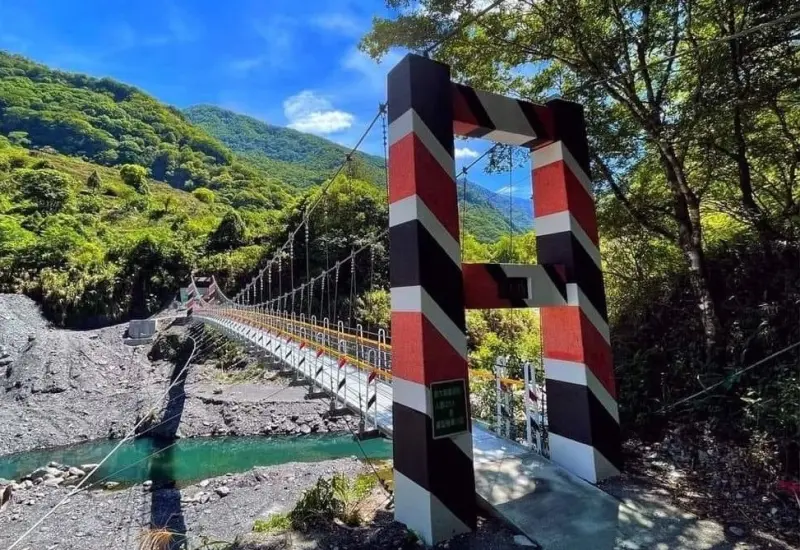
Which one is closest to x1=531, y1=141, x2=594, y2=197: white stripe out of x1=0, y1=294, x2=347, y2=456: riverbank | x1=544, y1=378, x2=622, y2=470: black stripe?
x1=544, y1=378, x2=622, y2=470: black stripe

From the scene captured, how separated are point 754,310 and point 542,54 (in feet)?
8.12

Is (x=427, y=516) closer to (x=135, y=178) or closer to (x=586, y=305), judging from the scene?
(x=586, y=305)

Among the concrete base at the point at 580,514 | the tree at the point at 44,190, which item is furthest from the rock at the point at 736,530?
the tree at the point at 44,190

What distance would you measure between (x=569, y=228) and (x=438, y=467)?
1.33 m

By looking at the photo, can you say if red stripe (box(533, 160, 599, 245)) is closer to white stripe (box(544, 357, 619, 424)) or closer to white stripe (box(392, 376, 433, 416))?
white stripe (box(544, 357, 619, 424))

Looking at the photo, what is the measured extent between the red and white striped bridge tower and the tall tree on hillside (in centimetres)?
71

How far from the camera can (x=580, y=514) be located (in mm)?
1817

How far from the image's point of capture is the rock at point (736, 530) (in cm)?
163

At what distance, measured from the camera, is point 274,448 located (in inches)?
418

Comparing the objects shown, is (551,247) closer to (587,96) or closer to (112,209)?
(587,96)

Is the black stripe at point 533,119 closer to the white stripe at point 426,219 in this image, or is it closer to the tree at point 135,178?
the white stripe at point 426,219

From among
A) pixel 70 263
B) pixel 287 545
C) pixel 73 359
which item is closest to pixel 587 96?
pixel 287 545

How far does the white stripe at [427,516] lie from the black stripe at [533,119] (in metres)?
1.78

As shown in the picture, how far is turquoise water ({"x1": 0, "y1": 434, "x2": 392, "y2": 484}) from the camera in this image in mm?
9383
